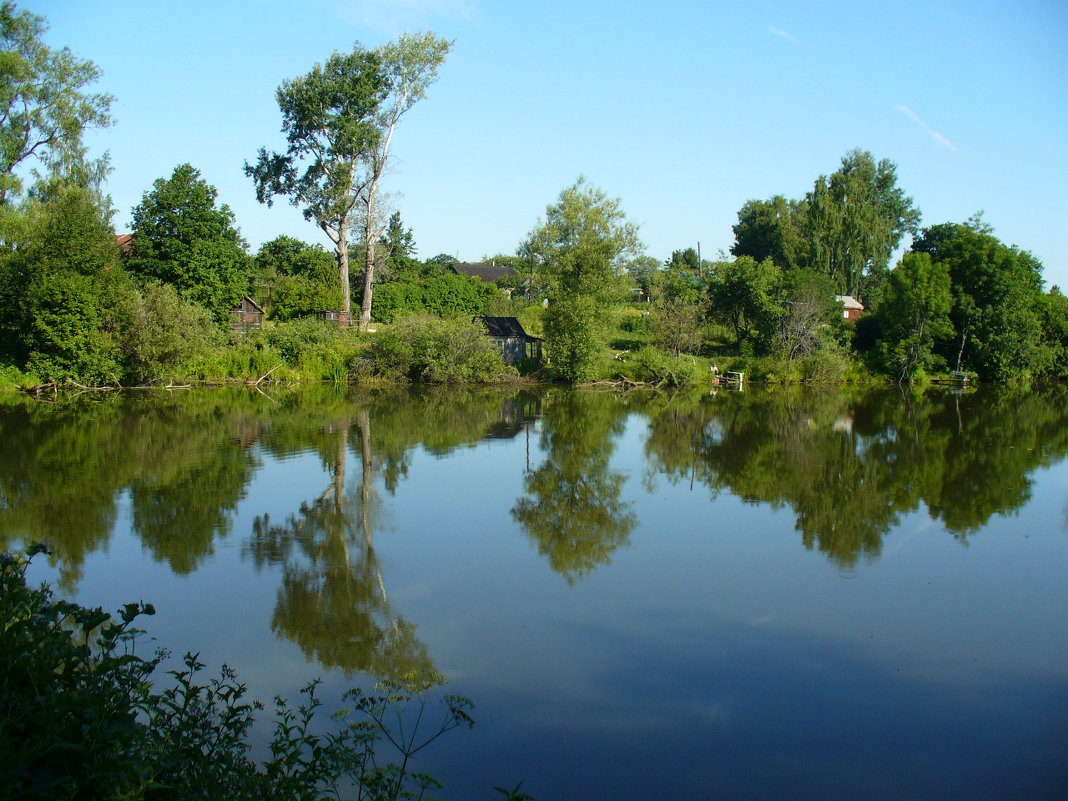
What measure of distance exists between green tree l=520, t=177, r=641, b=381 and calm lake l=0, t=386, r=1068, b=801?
1485 centimetres

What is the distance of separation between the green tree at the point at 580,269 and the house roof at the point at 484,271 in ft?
100

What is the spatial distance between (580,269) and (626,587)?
2593 cm

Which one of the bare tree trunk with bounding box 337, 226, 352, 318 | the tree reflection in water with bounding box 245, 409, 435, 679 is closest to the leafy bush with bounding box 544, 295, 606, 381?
the bare tree trunk with bounding box 337, 226, 352, 318

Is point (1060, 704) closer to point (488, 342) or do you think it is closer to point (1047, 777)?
point (1047, 777)

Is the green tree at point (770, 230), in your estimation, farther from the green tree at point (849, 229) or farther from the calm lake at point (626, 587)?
the calm lake at point (626, 587)

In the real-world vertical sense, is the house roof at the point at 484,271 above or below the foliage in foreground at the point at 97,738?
above

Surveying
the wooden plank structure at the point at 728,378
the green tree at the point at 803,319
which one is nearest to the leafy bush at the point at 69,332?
the wooden plank structure at the point at 728,378

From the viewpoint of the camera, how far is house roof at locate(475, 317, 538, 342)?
121 feet

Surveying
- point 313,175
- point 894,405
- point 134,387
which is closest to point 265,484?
point 134,387

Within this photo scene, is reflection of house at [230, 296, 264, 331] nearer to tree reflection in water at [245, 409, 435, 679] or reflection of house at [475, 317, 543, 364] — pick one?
reflection of house at [475, 317, 543, 364]

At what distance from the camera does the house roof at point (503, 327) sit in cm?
3691

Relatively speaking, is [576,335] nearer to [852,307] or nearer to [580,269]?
[580,269]

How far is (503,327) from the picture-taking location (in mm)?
37375

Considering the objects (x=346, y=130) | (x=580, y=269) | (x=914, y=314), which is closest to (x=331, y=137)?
(x=346, y=130)
